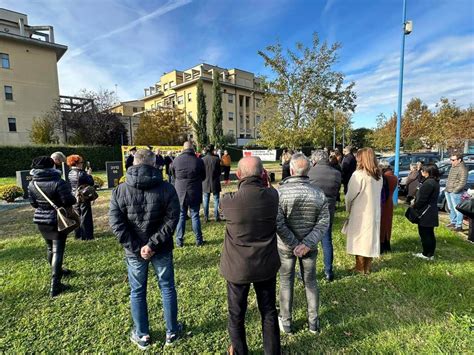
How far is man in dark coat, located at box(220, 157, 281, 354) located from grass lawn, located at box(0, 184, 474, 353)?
62 centimetres

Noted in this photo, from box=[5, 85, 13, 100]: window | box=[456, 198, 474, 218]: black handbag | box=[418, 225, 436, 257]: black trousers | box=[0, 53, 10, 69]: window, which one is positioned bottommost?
box=[418, 225, 436, 257]: black trousers

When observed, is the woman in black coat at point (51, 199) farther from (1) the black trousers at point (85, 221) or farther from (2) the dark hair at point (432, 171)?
(2) the dark hair at point (432, 171)

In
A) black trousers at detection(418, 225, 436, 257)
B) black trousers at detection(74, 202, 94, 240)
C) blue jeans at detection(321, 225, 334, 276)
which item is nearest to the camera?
blue jeans at detection(321, 225, 334, 276)

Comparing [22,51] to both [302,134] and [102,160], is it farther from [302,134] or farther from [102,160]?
[302,134]

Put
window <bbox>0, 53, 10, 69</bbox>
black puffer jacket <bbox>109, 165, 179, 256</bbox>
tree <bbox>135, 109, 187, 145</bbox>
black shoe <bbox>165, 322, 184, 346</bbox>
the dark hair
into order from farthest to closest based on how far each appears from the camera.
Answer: tree <bbox>135, 109, 187, 145</bbox>
window <bbox>0, 53, 10, 69</bbox>
the dark hair
black shoe <bbox>165, 322, 184, 346</bbox>
black puffer jacket <bbox>109, 165, 179, 256</bbox>

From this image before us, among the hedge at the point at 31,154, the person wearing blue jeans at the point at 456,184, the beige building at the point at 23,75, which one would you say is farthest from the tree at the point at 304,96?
the beige building at the point at 23,75

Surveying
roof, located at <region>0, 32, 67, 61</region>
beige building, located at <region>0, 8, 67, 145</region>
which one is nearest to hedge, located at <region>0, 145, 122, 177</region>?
beige building, located at <region>0, 8, 67, 145</region>

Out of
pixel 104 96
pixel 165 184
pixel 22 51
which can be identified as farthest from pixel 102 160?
pixel 165 184

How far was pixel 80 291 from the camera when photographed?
3.67 metres

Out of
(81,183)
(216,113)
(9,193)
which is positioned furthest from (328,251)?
(216,113)

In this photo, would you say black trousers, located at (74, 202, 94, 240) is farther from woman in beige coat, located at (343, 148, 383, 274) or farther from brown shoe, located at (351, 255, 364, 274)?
brown shoe, located at (351, 255, 364, 274)

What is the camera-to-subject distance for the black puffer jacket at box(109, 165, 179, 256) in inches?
93.4

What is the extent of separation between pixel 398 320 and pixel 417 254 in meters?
2.28

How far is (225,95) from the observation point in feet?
147
